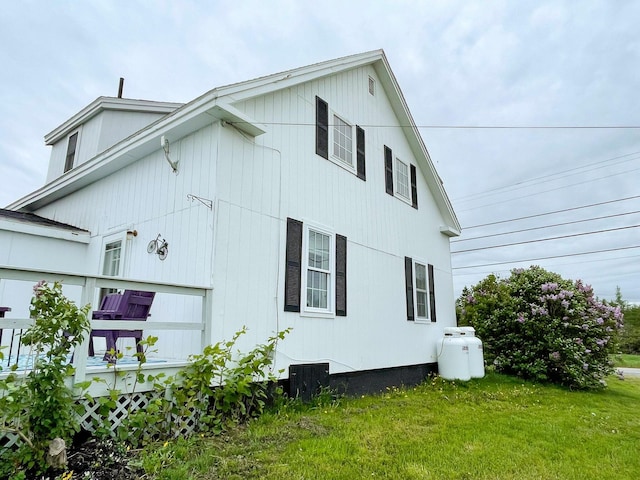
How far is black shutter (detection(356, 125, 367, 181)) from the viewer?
26.6 feet

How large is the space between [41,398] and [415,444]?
3.55 metres

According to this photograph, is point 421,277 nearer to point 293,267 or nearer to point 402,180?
point 402,180

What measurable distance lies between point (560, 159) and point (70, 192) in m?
21.9

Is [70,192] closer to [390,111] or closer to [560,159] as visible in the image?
[390,111]

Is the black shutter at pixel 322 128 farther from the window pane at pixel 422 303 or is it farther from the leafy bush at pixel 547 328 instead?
the leafy bush at pixel 547 328

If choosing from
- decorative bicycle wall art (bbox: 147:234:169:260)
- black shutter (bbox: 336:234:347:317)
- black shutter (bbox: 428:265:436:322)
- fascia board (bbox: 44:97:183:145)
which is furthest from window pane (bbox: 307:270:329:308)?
fascia board (bbox: 44:97:183:145)

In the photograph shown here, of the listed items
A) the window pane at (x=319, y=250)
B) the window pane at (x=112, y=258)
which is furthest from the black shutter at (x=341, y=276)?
the window pane at (x=112, y=258)

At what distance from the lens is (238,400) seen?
4.49m

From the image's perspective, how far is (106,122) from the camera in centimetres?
903

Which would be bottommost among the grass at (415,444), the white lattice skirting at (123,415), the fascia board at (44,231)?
the grass at (415,444)

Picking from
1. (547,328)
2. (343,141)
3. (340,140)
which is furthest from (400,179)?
(547,328)

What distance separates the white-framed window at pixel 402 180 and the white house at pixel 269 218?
0.05 meters

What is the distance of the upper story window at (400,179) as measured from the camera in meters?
9.14

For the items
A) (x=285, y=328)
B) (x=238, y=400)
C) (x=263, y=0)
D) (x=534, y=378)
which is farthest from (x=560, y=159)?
(x=238, y=400)
